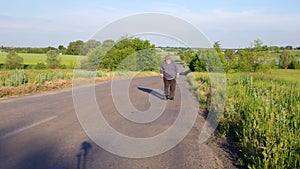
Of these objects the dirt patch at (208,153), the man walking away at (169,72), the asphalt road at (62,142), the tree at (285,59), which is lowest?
the dirt patch at (208,153)

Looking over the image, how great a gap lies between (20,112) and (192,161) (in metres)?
7.68

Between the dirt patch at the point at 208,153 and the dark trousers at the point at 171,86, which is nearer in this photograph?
the dirt patch at the point at 208,153

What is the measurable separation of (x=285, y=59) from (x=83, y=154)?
304ft

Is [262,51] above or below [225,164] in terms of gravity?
above

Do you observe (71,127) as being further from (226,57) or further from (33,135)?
(226,57)

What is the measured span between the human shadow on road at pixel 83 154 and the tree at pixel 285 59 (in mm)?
91396

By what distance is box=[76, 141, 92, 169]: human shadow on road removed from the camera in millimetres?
5836

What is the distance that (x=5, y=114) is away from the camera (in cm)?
1159

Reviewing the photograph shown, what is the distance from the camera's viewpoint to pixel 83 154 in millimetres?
6562

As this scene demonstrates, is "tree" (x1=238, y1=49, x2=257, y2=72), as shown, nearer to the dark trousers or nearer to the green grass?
the green grass

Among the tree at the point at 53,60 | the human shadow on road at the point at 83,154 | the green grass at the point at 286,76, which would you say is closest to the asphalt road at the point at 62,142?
the human shadow on road at the point at 83,154

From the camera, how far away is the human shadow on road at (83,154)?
19.1ft

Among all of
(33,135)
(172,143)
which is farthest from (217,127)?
(33,135)

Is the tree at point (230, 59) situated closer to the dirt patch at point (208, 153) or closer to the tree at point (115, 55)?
the tree at point (115, 55)
